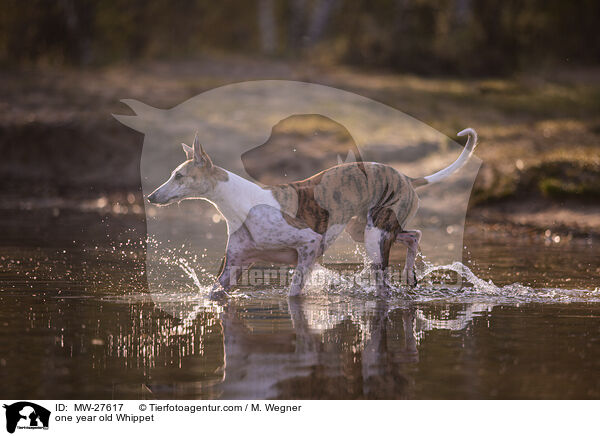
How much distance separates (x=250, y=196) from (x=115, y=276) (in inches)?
84.0

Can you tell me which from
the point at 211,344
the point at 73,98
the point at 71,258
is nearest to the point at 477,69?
the point at 73,98

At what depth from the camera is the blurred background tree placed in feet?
94.3

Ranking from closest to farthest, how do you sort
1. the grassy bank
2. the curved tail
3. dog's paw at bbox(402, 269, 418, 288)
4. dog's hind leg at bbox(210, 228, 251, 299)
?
dog's hind leg at bbox(210, 228, 251, 299), dog's paw at bbox(402, 269, 418, 288), the curved tail, the grassy bank

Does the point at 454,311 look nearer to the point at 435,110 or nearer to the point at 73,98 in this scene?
the point at 435,110

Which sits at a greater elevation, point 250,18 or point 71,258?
point 250,18

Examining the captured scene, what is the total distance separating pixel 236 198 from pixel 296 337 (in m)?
1.91

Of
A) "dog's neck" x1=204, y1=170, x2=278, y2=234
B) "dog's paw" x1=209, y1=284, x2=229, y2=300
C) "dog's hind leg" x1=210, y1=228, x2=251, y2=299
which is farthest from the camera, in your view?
"dog's paw" x1=209, y1=284, x2=229, y2=300

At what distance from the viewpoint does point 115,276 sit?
9914 mm

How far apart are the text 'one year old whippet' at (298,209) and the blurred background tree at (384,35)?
65.4ft

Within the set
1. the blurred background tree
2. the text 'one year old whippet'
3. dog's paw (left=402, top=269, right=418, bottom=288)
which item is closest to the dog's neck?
the text 'one year old whippet'
